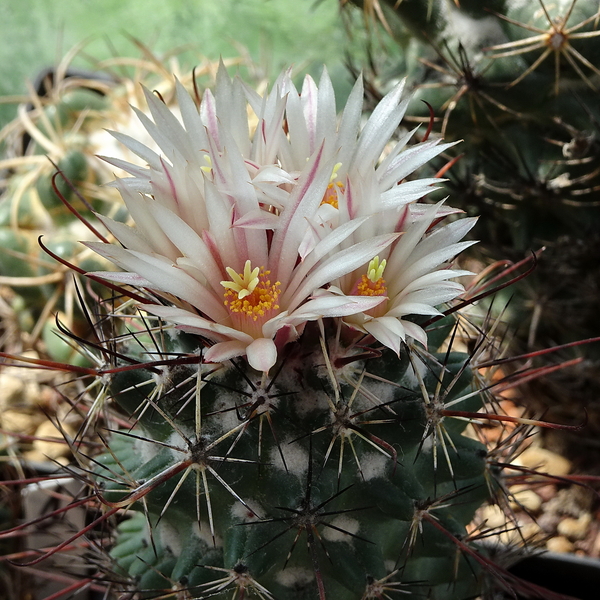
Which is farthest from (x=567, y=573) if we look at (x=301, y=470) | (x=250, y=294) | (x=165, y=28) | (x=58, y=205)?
(x=165, y=28)

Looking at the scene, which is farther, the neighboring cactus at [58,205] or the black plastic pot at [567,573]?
the neighboring cactus at [58,205]

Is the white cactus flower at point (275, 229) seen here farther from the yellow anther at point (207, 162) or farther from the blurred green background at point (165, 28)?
the blurred green background at point (165, 28)

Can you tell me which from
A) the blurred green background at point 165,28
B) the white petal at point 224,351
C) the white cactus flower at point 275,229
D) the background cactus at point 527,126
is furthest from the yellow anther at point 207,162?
the blurred green background at point 165,28

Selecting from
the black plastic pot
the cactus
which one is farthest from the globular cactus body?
the black plastic pot

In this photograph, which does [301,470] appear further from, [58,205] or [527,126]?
[58,205]

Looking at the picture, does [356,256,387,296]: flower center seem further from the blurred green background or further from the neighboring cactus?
the blurred green background

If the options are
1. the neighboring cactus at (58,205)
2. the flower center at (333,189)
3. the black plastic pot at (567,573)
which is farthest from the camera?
the neighboring cactus at (58,205)

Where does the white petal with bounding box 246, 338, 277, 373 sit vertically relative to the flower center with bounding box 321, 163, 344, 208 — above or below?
below
